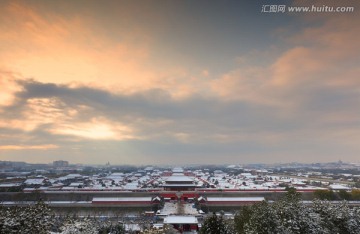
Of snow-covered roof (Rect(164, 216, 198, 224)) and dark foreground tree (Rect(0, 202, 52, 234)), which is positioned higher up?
A: dark foreground tree (Rect(0, 202, 52, 234))

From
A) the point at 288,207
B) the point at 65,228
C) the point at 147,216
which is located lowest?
the point at 147,216

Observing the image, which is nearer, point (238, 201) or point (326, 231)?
point (326, 231)

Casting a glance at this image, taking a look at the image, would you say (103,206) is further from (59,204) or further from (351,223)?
(351,223)

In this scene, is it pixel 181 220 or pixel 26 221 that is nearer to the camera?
pixel 26 221

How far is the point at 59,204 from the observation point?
46.2 metres

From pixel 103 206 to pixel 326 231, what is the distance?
3370cm

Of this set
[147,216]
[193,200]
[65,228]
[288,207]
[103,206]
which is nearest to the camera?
[65,228]

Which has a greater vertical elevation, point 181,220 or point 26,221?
point 26,221

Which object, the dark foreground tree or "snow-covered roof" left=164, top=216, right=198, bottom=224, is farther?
"snow-covered roof" left=164, top=216, right=198, bottom=224

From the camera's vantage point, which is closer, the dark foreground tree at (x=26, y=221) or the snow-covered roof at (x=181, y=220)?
the dark foreground tree at (x=26, y=221)

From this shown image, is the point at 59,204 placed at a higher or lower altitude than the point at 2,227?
lower

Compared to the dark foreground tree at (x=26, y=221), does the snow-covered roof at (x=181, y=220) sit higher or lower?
lower

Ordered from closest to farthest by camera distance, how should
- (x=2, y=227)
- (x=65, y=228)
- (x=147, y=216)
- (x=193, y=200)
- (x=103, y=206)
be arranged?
(x=2, y=227) < (x=65, y=228) < (x=147, y=216) < (x=103, y=206) < (x=193, y=200)

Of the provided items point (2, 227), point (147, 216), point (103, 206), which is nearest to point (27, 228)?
point (2, 227)
